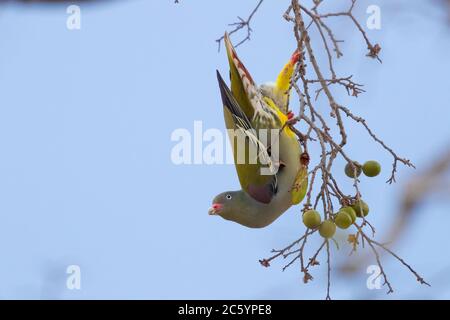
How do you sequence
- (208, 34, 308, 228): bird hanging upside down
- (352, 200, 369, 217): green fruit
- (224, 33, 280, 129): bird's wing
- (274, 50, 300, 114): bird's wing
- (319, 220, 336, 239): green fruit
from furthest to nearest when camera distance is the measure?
(274, 50, 300, 114): bird's wing < (224, 33, 280, 129): bird's wing < (208, 34, 308, 228): bird hanging upside down < (352, 200, 369, 217): green fruit < (319, 220, 336, 239): green fruit

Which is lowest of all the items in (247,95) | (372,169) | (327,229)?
(327,229)

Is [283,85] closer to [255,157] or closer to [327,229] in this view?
[255,157]

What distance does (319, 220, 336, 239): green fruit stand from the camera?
181 centimetres

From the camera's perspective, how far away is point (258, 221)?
7.84 ft

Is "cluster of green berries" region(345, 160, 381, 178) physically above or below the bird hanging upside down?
below

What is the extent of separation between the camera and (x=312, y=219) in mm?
1819

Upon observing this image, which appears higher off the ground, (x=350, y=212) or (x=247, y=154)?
(x=247, y=154)

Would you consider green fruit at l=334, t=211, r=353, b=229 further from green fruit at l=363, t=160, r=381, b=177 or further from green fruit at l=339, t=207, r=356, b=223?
green fruit at l=363, t=160, r=381, b=177

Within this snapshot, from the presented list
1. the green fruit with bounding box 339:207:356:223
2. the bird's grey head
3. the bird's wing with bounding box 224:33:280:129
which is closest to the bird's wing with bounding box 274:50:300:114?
the bird's wing with bounding box 224:33:280:129

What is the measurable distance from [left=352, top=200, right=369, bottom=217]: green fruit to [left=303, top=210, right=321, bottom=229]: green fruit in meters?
0.13

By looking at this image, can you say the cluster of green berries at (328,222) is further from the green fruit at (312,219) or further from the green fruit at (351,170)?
the green fruit at (351,170)

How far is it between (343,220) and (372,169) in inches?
8.5

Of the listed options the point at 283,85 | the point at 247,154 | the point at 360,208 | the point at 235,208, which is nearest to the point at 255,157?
the point at 247,154
